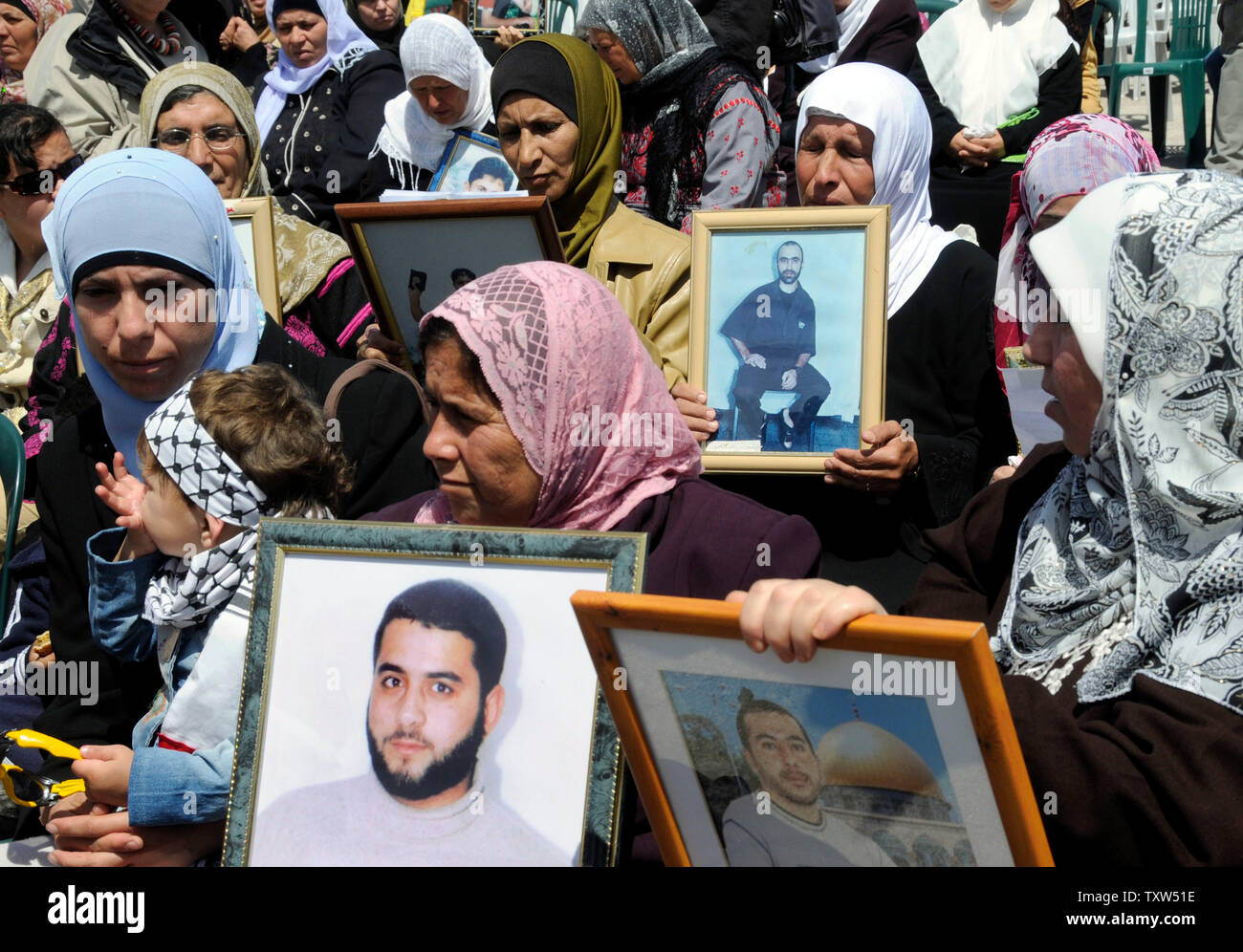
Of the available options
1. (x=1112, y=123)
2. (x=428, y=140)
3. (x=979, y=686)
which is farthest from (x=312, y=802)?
(x=428, y=140)

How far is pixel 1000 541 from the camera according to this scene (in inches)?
100

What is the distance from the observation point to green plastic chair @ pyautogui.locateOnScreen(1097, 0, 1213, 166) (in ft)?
29.5

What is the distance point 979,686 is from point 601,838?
2.29 ft

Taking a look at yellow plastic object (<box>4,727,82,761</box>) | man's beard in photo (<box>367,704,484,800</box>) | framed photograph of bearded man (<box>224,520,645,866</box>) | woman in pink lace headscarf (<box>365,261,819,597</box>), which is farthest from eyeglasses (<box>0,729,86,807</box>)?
woman in pink lace headscarf (<box>365,261,819,597</box>)

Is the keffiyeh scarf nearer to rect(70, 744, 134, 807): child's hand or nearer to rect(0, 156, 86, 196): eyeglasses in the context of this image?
rect(70, 744, 134, 807): child's hand

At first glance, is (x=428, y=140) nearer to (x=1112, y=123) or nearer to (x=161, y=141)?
(x=161, y=141)

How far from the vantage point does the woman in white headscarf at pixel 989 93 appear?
268 inches

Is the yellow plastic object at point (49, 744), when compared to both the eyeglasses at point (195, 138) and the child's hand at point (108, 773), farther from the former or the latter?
the eyeglasses at point (195, 138)

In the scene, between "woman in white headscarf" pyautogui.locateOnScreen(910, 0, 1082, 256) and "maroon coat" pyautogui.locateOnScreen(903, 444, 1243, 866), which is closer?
"maroon coat" pyautogui.locateOnScreen(903, 444, 1243, 866)

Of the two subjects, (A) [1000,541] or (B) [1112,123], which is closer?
(A) [1000,541]

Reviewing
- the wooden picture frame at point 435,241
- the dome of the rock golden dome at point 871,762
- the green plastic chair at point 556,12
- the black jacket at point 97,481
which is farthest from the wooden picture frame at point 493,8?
the dome of the rock golden dome at point 871,762

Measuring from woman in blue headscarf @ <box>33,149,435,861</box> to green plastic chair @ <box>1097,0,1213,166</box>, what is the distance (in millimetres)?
7050

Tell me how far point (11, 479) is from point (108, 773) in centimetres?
189

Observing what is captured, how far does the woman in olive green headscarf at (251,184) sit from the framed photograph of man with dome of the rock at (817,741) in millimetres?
2974
